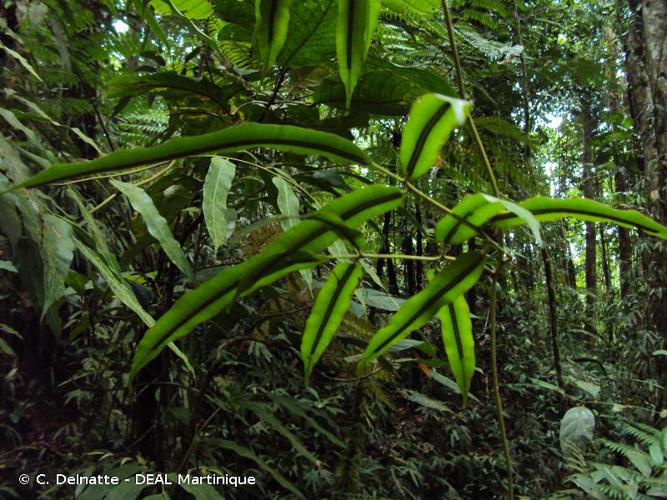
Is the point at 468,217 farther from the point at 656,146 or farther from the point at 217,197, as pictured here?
the point at 656,146

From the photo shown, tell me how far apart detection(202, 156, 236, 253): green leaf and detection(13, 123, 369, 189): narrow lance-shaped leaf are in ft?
0.65

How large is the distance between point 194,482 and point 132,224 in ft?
1.57

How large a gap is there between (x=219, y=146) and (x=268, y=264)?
9cm

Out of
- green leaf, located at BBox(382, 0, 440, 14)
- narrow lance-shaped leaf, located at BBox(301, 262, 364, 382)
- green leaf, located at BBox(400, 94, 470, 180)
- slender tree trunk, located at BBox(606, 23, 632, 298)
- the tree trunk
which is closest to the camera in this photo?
green leaf, located at BBox(400, 94, 470, 180)

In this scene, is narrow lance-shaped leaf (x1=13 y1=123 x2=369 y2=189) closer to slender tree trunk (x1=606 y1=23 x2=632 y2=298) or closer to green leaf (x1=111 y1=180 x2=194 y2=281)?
green leaf (x1=111 y1=180 x2=194 y2=281)

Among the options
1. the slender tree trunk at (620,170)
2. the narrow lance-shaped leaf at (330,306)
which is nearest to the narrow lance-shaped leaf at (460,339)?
the narrow lance-shaped leaf at (330,306)

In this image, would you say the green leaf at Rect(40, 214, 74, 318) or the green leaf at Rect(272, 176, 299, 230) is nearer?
the green leaf at Rect(40, 214, 74, 318)

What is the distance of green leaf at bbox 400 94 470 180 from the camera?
296 mm

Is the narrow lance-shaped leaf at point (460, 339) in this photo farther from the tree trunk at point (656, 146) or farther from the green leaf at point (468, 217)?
the tree trunk at point (656, 146)

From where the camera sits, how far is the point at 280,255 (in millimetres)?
350

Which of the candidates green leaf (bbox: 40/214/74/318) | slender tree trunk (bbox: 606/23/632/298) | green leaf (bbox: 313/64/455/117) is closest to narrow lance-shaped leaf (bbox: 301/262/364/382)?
green leaf (bbox: 40/214/74/318)

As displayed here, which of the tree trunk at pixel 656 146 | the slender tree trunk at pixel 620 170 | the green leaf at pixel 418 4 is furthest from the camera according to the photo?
the slender tree trunk at pixel 620 170

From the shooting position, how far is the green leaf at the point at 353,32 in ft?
1.48

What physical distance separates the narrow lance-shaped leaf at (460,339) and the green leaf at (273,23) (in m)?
0.34
